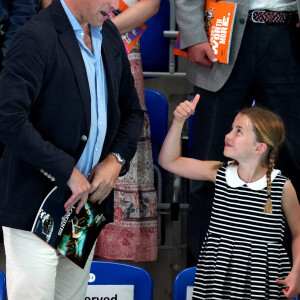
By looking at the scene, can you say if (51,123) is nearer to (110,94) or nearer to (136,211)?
(110,94)

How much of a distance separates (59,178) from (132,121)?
432 millimetres

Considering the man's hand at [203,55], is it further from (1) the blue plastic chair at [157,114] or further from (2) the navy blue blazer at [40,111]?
(2) the navy blue blazer at [40,111]

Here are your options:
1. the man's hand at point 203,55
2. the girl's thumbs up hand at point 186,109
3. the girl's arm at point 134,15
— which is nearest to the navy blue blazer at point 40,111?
the girl's thumbs up hand at point 186,109

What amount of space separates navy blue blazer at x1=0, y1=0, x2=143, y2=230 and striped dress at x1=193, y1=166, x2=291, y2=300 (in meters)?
0.71

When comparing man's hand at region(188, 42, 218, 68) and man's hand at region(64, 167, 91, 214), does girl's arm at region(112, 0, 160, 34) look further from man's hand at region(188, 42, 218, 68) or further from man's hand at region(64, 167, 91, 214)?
man's hand at region(64, 167, 91, 214)

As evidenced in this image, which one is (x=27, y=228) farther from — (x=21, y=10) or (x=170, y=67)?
(x=170, y=67)

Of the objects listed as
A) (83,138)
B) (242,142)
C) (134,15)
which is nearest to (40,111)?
(83,138)

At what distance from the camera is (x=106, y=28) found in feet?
6.47

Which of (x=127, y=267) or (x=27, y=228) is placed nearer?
(x=27, y=228)

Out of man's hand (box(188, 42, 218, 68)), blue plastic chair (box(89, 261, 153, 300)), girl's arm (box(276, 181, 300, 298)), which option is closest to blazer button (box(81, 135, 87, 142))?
blue plastic chair (box(89, 261, 153, 300))

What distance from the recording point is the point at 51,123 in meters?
1.71

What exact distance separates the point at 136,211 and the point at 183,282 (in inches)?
30.8

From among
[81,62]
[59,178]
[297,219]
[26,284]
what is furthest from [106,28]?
[297,219]

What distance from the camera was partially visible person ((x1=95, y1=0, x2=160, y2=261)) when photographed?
9.91 ft
